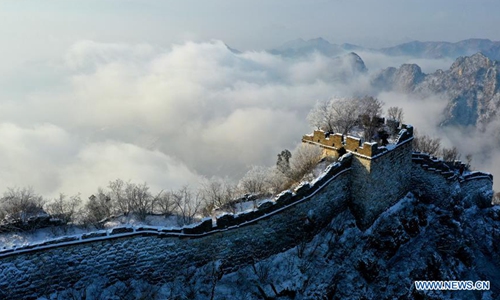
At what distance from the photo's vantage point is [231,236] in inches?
706

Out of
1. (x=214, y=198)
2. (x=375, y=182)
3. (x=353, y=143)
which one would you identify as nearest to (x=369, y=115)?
(x=353, y=143)

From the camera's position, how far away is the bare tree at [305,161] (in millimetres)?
22823

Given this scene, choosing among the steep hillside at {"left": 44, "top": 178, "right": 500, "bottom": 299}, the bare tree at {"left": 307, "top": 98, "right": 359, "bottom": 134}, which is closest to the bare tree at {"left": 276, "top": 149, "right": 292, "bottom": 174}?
the bare tree at {"left": 307, "top": 98, "right": 359, "bottom": 134}

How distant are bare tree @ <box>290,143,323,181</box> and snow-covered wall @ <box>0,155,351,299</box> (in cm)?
272

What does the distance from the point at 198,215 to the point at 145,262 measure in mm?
5141

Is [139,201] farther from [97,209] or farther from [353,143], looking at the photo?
[353,143]

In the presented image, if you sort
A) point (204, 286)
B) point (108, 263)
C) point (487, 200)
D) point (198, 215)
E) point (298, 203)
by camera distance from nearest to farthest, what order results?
point (108, 263)
point (204, 286)
point (298, 203)
point (198, 215)
point (487, 200)

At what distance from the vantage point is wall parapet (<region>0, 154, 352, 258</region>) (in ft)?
50.3

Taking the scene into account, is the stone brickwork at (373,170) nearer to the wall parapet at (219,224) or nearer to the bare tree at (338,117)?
the wall parapet at (219,224)

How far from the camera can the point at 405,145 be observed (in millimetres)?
22797

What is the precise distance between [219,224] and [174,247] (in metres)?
2.46

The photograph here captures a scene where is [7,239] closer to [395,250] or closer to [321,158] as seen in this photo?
[321,158]

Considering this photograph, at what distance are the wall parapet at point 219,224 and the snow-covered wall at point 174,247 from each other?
0.04 m

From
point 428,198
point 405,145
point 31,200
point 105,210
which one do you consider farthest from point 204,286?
point 428,198
